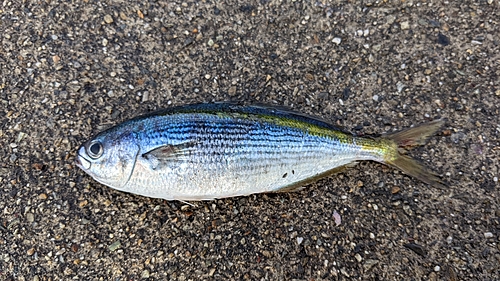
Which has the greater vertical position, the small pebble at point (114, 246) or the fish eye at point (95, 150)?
the fish eye at point (95, 150)

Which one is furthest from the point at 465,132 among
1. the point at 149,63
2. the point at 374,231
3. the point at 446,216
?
the point at 149,63

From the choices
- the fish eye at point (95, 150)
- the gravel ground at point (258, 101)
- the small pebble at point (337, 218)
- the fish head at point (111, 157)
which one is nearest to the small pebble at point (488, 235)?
the gravel ground at point (258, 101)

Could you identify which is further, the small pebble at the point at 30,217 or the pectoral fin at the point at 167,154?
the small pebble at the point at 30,217

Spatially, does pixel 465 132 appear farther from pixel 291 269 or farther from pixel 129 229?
pixel 129 229

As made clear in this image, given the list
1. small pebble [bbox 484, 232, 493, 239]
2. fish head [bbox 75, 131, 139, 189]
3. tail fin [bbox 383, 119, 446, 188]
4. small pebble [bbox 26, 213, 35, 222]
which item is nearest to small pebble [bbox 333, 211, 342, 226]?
tail fin [bbox 383, 119, 446, 188]

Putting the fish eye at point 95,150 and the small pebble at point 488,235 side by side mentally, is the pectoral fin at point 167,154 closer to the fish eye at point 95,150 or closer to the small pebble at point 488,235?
the fish eye at point 95,150

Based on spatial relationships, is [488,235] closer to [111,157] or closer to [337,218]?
[337,218]
